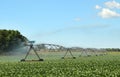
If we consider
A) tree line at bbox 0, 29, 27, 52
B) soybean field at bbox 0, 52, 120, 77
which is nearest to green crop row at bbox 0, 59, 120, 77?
soybean field at bbox 0, 52, 120, 77

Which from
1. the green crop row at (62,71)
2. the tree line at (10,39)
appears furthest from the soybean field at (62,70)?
the tree line at (10,39)

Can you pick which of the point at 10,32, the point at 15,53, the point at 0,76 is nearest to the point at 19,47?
the point at 15,53

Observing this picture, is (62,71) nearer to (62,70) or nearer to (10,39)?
(62,70)

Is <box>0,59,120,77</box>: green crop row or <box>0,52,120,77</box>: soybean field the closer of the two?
<box>0,59,120,77</box>: green crop row

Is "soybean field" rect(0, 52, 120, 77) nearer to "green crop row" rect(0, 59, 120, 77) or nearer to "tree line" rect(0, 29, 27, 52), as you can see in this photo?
"green crop row" rect(0, 59, 120, 77)

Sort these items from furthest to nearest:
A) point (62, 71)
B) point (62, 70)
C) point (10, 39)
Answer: point (10, 39) → point (62, 70) → point (62, 71)

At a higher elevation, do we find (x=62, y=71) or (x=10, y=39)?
(x=10, y=39)

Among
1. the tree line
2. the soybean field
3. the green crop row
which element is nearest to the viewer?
the green crop row

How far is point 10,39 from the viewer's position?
128000 millimetres

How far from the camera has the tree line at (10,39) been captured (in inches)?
4739

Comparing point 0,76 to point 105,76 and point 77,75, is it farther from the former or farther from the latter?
point 105,76

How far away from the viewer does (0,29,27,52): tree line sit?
12038cm

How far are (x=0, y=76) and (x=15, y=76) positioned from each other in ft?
3.63

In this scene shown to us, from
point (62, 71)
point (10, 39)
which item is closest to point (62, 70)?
point (62, 71)
